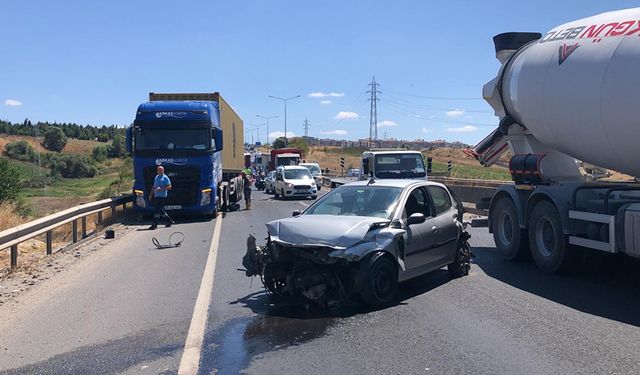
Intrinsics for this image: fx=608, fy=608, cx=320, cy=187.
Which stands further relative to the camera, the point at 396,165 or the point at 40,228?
the point at 396,165

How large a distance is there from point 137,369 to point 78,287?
4.34 m

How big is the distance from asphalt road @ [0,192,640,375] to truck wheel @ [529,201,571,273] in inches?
9.5

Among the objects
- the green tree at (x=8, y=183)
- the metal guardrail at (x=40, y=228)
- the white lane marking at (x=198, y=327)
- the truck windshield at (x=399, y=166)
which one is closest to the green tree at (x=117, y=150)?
the green tree at (x=8, y=183)

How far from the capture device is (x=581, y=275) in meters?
9.48

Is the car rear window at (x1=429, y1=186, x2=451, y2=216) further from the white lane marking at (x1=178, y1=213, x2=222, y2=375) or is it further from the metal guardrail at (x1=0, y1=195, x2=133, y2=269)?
the metal guardrail at (x1=0, y1=195, x2=133, y2=269)

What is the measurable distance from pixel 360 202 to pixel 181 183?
1222 centimetres

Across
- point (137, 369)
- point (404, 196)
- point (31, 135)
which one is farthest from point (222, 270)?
point (31, 135)

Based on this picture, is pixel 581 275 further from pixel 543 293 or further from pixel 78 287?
pixel 78 287

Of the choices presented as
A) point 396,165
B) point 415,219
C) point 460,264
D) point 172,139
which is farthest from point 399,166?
point 415,219

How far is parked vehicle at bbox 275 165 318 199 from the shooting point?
3194cm

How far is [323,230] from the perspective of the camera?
24.2 ft

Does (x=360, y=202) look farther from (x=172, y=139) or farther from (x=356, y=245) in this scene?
(x=172, y=139)

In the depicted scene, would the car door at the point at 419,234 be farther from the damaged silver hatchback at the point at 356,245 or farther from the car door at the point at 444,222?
the car door at the point at 444,222

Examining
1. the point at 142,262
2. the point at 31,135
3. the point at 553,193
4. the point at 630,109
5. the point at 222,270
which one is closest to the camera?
the point at 630,109
